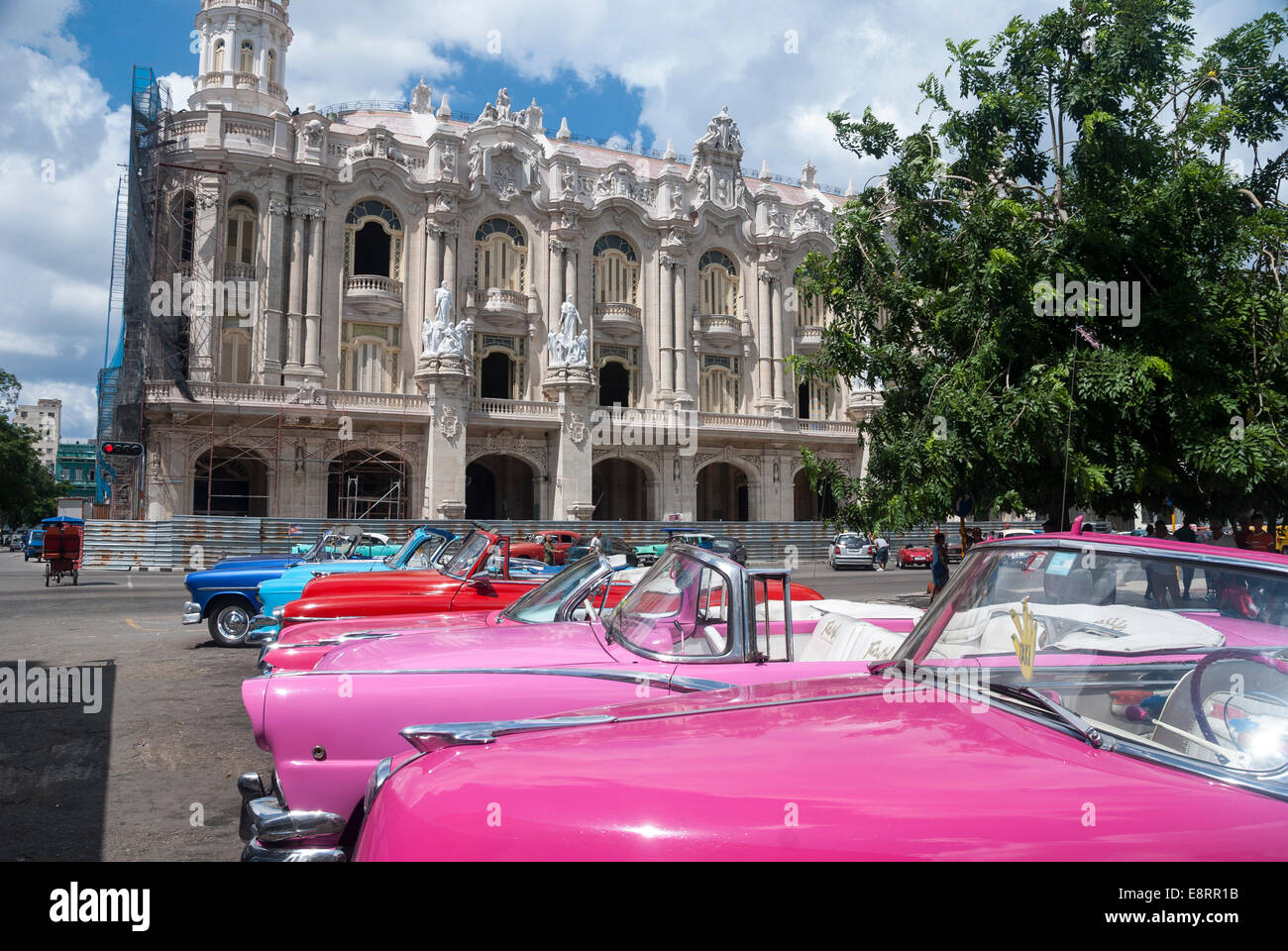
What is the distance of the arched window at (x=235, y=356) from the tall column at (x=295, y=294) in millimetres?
1542

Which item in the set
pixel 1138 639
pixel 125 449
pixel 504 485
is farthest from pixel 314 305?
pixel 1138 639

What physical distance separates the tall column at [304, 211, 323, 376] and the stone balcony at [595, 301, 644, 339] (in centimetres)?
1139

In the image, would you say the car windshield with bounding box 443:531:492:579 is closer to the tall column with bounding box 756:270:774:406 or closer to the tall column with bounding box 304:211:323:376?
the tall column with bounding box 304:211:323:376

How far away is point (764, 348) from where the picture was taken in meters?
38.9

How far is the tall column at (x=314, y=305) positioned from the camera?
30922 millimetres

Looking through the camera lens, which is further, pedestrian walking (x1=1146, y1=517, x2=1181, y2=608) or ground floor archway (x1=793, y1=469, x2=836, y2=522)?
ground floor archway (x1=793, y1=469, x2=836, y2=522)

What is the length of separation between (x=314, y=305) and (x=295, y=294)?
30.3 inches

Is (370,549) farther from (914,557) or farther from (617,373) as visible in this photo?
(914,557)

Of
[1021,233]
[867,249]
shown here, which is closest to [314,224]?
[867,249]

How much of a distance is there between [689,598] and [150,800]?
3.68 meters

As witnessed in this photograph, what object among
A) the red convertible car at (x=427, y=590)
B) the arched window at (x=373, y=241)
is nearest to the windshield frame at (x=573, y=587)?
the red convertible car at (x=427, y=590)

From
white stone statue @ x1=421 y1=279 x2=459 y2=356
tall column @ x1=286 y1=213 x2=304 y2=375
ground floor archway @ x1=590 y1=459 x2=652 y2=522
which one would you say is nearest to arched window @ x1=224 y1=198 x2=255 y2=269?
tall column @ x1=286 y1=213 x2=304 y2=375

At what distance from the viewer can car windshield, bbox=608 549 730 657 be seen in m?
4.32

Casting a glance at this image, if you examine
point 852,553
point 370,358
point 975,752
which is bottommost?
point 852,553
